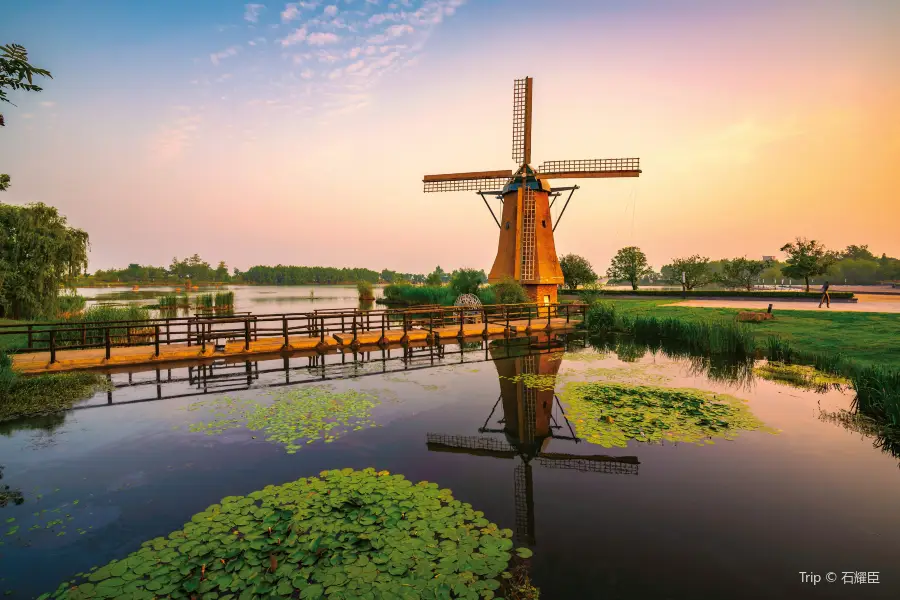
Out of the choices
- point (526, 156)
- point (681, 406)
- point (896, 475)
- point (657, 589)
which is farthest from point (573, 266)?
point (657, 589)

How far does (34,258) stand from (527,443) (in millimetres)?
26584

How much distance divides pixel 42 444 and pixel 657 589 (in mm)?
9513

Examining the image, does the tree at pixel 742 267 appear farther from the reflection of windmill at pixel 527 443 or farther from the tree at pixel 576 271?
the reflection of windmill at pixel 527 443

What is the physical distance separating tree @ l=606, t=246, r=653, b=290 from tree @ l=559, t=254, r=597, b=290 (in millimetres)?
5427

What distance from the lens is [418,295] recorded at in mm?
39938

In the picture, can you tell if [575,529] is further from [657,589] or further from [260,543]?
[260,543]

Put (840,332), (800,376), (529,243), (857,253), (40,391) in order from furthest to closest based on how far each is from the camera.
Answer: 1. (857,253)
2. (529,243)
3. (840,332)
4. (800,376)
5. (40,391)

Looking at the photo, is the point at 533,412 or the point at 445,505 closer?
the point at 445,505

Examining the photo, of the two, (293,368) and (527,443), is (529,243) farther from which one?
(527,443)

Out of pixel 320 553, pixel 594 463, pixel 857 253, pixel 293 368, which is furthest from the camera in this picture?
pixel 857 253

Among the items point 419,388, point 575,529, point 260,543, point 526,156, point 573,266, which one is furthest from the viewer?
point 573,266

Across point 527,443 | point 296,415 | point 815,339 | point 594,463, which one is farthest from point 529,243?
point 594,463

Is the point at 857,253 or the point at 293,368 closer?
the point at 293,368

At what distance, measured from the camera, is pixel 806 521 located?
4.74 metres
